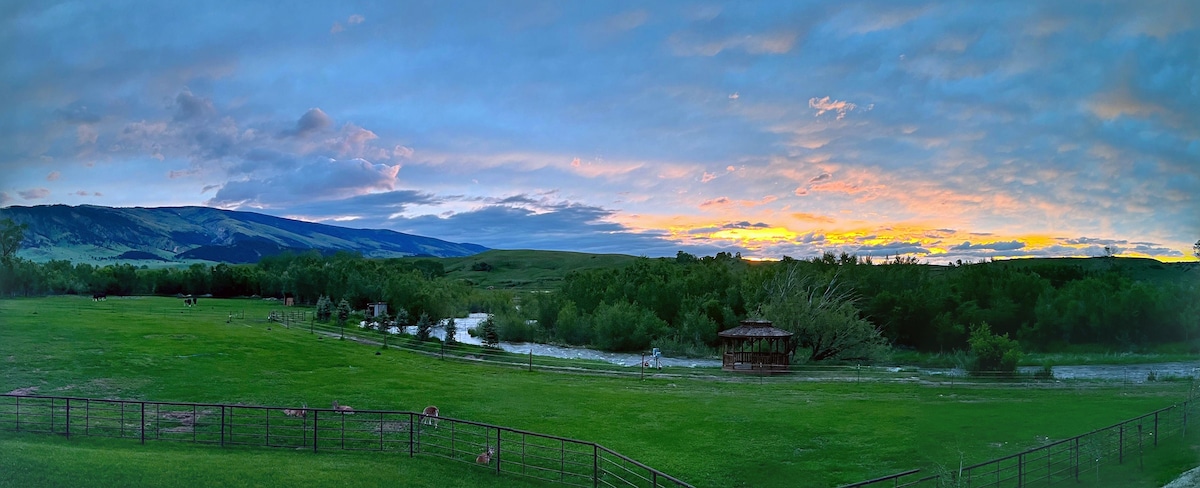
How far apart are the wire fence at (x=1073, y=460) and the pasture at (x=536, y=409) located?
33.0 inches

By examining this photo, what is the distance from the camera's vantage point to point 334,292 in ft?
328

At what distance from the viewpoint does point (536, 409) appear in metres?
25.2

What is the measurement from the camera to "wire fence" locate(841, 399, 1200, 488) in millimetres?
16234

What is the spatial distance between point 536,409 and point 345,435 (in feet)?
26.4

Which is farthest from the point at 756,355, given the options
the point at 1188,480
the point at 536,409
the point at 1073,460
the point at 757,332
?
the point at 1188,480

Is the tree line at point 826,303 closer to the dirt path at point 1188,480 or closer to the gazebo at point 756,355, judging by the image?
the gazebo at point 756,355

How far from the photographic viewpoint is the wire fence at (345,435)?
54.7ft

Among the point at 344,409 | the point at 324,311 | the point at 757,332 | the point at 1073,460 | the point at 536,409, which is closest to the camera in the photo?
the point at 1073,460

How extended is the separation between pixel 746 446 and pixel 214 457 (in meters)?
14.7

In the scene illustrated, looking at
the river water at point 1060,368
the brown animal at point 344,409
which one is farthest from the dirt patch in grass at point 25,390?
the river water at point 1060,368

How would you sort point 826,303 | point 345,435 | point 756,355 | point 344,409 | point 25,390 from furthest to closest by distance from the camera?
point 826,303
point 756,355
point 25,390
point 344,409
point 345,435

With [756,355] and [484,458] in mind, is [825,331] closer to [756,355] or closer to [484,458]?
[756,355]

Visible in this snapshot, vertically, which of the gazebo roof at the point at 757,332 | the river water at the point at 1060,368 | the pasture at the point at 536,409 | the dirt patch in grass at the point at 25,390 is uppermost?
the gazebo roof at the point at 757,332

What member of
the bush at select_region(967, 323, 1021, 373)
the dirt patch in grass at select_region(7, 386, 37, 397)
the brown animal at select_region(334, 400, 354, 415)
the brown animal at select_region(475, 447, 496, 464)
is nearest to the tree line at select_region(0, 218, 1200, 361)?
the bush at select_region(967, 323, 1021, 373)
